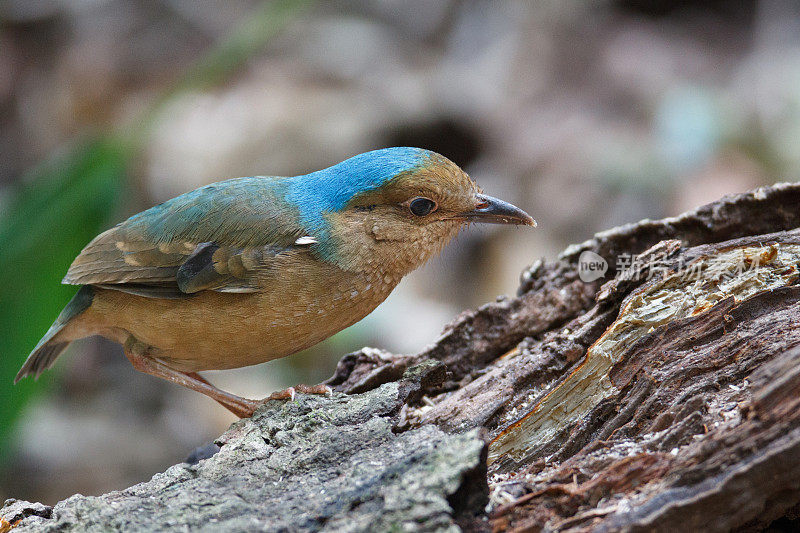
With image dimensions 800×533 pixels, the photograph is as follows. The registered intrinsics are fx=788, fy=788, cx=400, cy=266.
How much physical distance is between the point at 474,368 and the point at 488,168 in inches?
180

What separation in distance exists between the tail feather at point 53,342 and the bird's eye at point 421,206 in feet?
6.29

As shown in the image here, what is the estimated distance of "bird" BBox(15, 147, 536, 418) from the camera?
159 inches

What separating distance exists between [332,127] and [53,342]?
14.7ft

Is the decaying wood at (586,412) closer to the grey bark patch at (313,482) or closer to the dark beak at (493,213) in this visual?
the grey bark patch at (313,482)

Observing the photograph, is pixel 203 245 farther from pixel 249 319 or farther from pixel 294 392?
pixel 294 392

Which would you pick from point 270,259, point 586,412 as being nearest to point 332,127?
point 270,259

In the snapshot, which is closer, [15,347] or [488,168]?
[15,347]

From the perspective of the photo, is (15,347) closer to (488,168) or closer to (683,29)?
(488,168)

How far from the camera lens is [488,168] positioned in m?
8.39

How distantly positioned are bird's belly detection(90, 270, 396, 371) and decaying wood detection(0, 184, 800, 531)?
0.99 ft

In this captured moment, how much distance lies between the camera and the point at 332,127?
8625mm

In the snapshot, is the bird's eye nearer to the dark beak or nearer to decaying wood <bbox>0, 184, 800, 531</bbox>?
the dark beak

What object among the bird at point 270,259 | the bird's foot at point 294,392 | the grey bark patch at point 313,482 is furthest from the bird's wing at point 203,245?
the grey bark patch at point 313,482

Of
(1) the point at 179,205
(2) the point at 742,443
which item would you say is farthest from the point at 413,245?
(2) the point at 742,443
